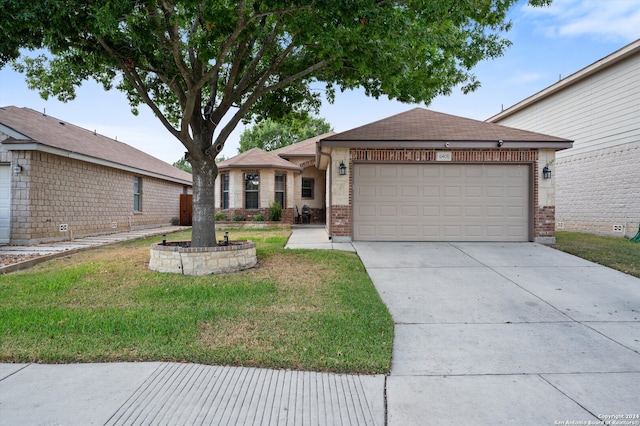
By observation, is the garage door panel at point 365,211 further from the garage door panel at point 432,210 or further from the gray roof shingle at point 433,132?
the gray roof shingle at point 433,132

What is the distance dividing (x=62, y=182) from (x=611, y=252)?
15394 millimetres

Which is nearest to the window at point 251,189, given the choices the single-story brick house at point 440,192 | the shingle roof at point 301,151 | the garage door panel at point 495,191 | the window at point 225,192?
the window at point 225,192

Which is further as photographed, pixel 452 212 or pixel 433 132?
pixel 433 132

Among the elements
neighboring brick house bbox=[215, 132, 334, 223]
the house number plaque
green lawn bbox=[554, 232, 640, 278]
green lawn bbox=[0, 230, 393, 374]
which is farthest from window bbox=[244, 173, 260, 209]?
green lawn bbox=[554, 232, 640, 278]

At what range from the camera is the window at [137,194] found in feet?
51.4

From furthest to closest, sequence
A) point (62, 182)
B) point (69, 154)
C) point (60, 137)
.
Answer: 1. point (60, 137)
2. point (62, 182)
3. point (69, 154)

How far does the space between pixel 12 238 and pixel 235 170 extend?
27.5 ft

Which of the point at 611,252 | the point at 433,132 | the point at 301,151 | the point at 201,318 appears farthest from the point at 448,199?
the point at 301,151

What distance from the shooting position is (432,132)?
398 inches

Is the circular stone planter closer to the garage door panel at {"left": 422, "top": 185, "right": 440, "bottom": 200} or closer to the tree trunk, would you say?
the tree trunk

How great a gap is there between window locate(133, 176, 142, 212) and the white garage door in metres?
10.8

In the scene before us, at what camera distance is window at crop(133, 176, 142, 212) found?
617 inches

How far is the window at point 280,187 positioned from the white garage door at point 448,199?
7570 millimetres

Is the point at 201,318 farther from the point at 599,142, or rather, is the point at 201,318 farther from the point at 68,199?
the point at 599,142
